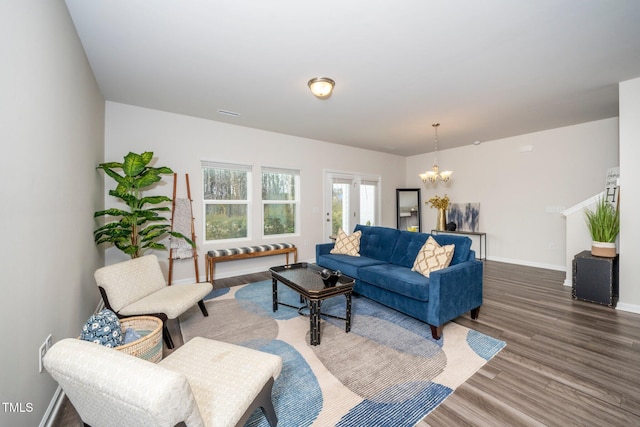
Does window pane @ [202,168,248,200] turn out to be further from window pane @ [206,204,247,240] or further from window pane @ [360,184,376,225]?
window pane @ [360,184,376,225]

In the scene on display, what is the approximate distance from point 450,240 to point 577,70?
88.6 inches

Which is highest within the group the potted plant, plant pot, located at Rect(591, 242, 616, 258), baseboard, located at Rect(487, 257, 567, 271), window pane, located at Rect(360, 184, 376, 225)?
window pane, located at Rect(360, 184, 376, 225)

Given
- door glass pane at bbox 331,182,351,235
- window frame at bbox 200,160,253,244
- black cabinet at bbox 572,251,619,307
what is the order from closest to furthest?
black cabinet at bbox 572,251,619,307
window frame at bbox 200,160,253,244
door glass pane at bbox 331,182,351,235

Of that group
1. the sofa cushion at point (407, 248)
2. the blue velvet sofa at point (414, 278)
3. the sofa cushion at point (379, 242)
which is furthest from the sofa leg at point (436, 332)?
the sofa cushion at point (379, 242)

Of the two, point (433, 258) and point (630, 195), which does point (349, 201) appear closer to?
point (433, 258)

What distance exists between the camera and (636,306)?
10.1 ft

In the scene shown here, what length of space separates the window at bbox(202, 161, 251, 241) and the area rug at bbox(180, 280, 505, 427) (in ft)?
5.22

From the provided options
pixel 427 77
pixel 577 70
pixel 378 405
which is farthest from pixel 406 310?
pixel 577 70

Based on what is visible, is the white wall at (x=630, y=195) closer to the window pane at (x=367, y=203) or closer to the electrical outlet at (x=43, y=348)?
the window pane at (x=367, y=203)

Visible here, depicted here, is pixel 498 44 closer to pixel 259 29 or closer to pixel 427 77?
pixel 427 77

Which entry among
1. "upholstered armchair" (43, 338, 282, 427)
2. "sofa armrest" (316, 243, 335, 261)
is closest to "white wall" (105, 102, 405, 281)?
"sofa armrest" (316, 243, 335, 261)

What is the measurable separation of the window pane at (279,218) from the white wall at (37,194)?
10.1ft

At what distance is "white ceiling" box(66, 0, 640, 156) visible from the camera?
78.0 inches

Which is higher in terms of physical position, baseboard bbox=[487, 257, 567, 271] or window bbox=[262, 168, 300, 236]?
window bbox=[262, 168, 300, 236]
